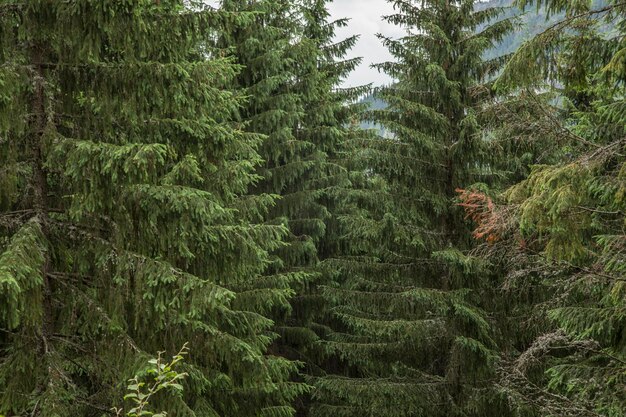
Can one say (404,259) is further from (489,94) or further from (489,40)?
(489,40)

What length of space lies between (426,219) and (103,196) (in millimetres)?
7289

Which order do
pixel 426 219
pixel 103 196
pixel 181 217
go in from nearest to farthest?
1. pixel 103 196
2. pixel 181 217
3. pixel 426 219

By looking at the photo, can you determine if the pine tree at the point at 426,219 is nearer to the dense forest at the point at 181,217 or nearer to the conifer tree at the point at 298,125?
the dense forest at the point at 181,217

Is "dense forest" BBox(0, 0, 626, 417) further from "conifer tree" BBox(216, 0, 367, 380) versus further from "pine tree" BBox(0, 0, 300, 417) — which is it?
"conifer tree" BBox(216, 0, 367, 380)

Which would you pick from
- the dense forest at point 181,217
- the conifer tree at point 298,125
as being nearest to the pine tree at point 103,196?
the dense forest at point 181,217

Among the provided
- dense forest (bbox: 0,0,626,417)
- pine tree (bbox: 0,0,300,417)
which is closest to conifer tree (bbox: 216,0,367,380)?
dense forest (bbox: 0,0,626,417)

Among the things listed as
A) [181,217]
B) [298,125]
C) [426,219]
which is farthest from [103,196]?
[298,125]

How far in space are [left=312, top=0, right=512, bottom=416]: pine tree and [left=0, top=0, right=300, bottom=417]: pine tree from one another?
517 centimetres

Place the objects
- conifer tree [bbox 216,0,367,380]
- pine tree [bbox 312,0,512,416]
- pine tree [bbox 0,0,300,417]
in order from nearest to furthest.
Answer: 1. pine tree [bbox 0,0,300,417]
2. pine tree [bbox 312,0,512,416]
3. conifer tree [bbox 216,0,367,380]

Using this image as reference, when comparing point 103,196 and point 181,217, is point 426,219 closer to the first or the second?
point 181,217

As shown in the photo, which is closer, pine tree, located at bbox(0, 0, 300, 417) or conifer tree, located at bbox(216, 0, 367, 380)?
pine tree, located at bbox(0, 0, 300, 417)

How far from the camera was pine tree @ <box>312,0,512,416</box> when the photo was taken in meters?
10.6

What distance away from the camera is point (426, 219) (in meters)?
11.3

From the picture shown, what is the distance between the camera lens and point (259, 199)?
10.6 m
